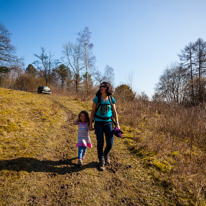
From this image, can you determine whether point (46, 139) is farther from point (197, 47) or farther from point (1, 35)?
point (197, 47)

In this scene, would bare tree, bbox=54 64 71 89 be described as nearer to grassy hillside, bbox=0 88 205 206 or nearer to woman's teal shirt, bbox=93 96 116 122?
grassy hillside, bbox=0 88 205 206

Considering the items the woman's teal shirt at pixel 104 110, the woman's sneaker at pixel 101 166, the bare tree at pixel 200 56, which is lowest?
the woman's sneaker at pixel 101 166

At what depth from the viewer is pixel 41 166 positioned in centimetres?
304

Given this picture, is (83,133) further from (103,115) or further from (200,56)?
(200,56)

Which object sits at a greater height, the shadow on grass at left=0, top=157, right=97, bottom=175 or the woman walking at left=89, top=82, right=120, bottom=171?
the woman walking at left=89, top=82, right=120, bottom=171

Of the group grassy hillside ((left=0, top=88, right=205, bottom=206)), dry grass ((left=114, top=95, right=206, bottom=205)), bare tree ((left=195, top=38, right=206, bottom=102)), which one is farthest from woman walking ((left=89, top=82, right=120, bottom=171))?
bare tree ((left=195, top=38, right=206, bottom=102))

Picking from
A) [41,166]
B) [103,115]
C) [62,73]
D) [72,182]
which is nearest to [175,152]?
[103,115]

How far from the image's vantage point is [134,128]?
6449 millimetres

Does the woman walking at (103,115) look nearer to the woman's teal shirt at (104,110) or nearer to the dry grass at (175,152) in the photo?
the woman's teal shirt at (104,110)

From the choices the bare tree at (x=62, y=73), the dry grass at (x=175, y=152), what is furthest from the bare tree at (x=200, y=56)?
the bare tree at (x=62, y=73)

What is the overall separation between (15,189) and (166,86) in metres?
24.8

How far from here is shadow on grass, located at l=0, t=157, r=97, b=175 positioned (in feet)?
9.30

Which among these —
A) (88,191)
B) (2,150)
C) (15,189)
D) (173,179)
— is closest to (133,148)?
(173,179)

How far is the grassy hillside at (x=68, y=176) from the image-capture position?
7.48ft
